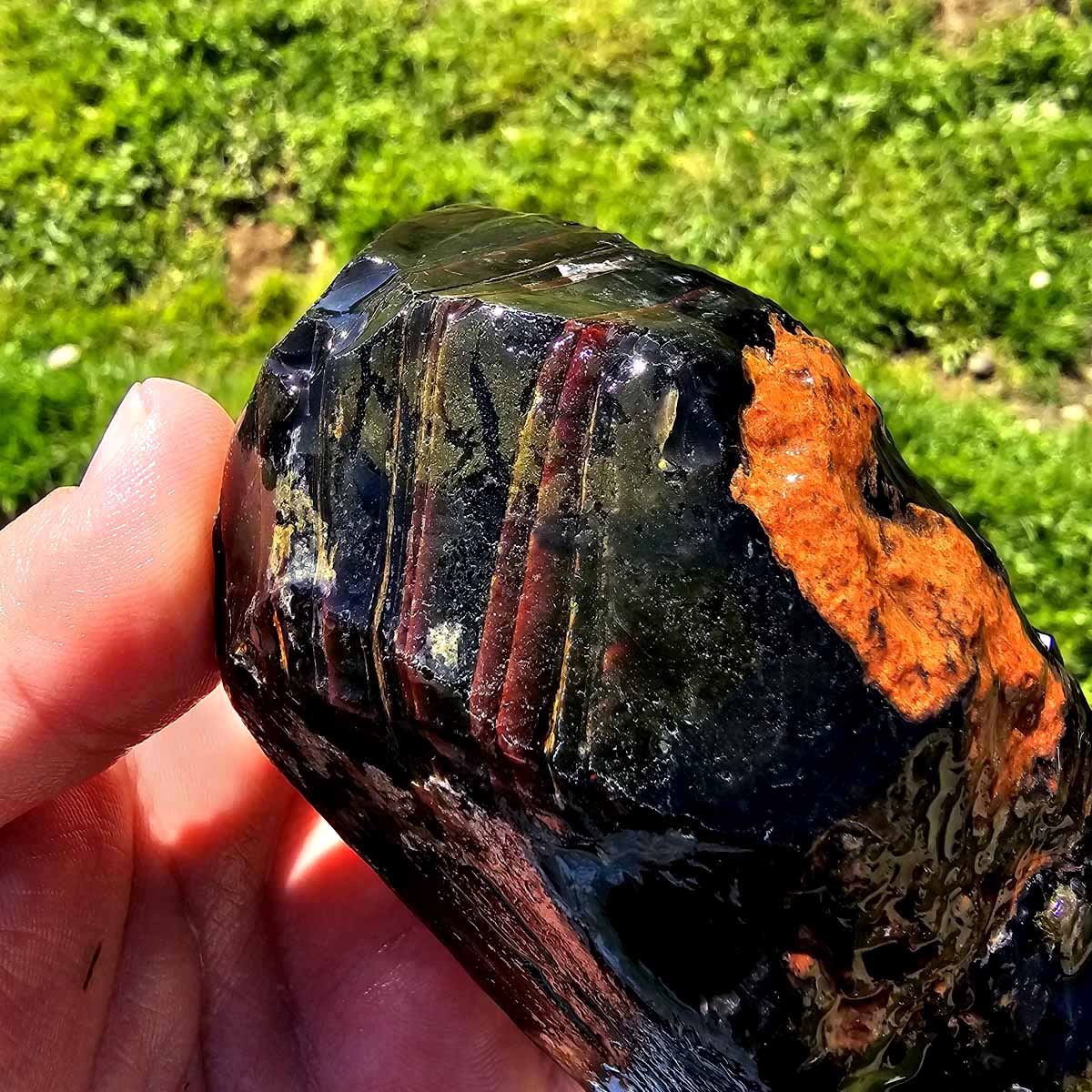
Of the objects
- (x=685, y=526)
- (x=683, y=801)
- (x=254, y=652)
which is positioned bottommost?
(x=683, y=801)

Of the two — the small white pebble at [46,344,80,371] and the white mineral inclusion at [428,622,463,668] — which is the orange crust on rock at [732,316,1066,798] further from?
the small white pebble at [46,344,80,371]

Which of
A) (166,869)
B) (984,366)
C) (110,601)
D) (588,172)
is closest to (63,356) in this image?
(588,172)

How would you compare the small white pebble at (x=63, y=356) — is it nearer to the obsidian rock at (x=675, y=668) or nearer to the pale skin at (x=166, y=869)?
the pale skin at (x=166, y=869)

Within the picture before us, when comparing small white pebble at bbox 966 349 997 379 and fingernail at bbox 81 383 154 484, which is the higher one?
fingernail at bbox 81 383 154 484

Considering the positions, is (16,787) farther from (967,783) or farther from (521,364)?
(967,783)

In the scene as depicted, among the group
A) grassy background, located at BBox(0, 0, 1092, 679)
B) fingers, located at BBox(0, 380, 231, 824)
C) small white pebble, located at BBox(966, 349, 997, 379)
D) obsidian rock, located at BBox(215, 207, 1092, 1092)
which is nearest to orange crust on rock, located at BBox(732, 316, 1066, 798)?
obsidian rock, located at BBox(215, 207, 1092, 1092)

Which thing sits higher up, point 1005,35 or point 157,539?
point 157,539

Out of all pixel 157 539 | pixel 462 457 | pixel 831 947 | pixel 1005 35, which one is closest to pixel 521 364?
pixel 462 457
